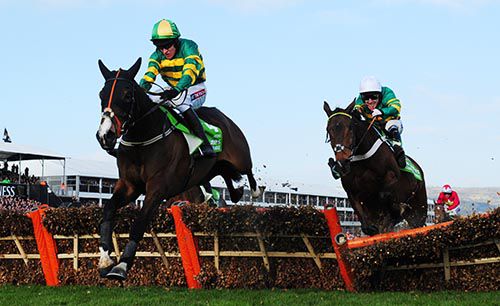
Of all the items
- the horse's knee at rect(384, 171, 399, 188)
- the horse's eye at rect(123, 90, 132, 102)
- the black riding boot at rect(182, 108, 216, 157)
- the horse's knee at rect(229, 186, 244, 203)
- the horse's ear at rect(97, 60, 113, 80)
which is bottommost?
the horse's knee at rect(229, 186, 244, 203)

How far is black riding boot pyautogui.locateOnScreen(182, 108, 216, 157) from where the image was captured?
7.61 m

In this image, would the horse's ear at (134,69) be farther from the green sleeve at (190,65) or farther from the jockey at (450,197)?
the jockey at (450,197)

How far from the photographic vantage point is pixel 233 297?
7.34 meters

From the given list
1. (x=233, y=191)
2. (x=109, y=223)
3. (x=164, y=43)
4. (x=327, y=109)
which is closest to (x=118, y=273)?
(x=109, y=223)

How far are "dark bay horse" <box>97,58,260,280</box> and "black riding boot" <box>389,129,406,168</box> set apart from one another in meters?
3.05

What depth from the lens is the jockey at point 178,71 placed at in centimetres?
761

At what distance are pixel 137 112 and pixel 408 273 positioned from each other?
355 centimetres

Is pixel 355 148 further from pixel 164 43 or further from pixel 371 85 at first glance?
pixel 164 43

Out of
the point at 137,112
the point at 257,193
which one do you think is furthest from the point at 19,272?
the point at 137,112

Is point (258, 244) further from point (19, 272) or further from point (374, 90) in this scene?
point (19, 272)

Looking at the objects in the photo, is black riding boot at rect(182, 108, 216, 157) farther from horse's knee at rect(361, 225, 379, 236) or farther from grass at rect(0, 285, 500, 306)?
horse's knee at rect(361, 225, 379, 236)

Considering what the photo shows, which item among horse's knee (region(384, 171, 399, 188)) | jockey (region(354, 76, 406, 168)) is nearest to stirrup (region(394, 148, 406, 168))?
jockey (region(354, 76, 406, 168))

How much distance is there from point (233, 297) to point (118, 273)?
151 centimetres

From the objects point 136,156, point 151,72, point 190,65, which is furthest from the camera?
point 151,72
